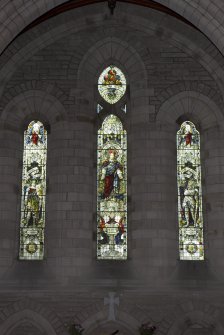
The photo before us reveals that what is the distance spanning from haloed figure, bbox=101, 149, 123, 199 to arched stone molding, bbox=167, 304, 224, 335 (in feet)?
11.0

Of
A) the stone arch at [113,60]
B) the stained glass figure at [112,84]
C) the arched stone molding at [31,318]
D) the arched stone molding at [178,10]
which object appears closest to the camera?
the arched stone molding at [178,10]

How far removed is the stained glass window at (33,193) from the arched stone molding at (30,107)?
1.17ft

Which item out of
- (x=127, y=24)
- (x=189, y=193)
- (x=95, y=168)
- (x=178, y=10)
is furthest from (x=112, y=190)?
(x=178, y=10)

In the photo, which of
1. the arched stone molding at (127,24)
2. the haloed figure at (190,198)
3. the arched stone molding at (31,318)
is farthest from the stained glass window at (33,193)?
the haloed figure at (190,198)

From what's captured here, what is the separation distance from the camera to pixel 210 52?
48.9 ft

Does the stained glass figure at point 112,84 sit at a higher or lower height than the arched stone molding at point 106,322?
higher

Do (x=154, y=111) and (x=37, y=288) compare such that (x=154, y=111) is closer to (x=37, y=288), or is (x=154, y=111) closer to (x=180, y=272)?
(x=180, y=272)

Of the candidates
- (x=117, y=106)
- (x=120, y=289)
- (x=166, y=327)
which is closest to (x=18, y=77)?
(x=117, y=106)

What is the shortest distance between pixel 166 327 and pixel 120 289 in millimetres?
1315

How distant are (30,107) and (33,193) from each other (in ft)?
7.18

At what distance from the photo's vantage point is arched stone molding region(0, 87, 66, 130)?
1468 centimetres

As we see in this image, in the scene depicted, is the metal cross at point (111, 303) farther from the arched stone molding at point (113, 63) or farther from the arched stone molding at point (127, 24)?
the arched stone molding at point (127, 24)

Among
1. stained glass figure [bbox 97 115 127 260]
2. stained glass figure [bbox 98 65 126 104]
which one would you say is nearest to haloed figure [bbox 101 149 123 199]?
stained glass figure [bbox 97 115 127 260]

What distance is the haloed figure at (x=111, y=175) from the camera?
14477 millimetres
